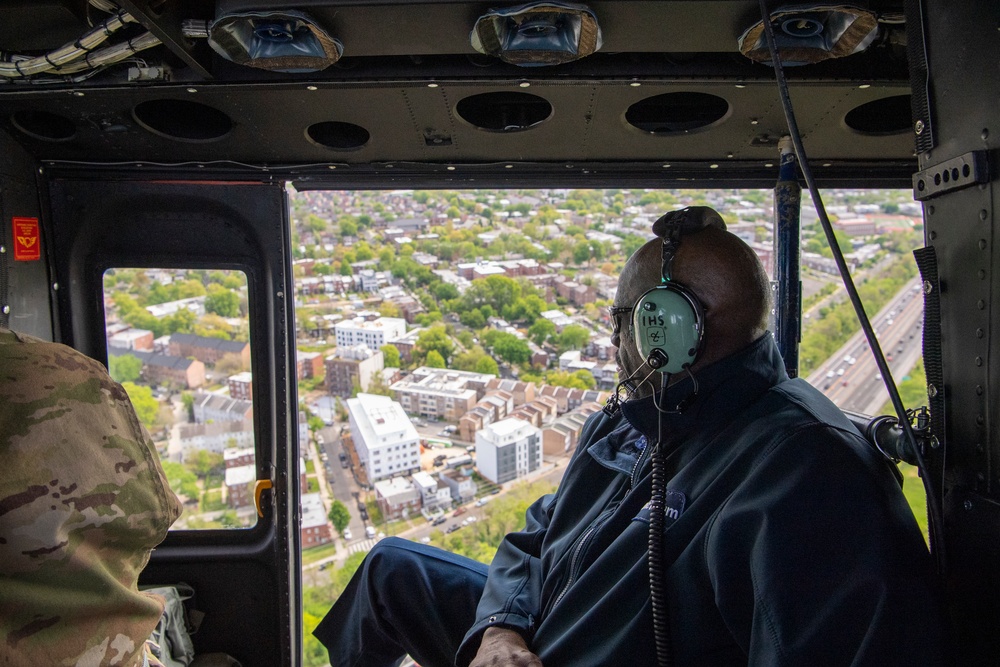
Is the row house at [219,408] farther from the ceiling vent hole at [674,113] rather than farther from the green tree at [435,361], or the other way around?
the ceiling vent hole at [674,113]

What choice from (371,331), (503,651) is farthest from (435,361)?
(503,651)

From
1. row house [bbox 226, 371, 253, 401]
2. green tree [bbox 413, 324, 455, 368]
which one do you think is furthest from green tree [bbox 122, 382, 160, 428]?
green tree [bbox 413, 324, 455, 368]

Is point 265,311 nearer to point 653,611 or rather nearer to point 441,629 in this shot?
point 441,629

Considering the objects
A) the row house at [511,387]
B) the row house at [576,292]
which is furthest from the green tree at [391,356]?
the row house at [576,292]

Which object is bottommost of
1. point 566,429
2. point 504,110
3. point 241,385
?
point 566,429

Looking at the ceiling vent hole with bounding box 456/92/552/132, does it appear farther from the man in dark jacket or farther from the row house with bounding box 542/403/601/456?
the row house with bounding box 542/403/601/456

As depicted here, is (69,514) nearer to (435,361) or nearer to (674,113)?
(435,361)
